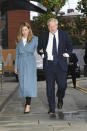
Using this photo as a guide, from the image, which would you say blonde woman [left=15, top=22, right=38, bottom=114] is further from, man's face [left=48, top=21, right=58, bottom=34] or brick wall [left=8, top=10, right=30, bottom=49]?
brick wall [left=8, top=10, right=30, bottom=49]

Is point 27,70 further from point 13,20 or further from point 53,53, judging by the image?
point 13,20

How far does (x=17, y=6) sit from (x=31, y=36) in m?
8.17

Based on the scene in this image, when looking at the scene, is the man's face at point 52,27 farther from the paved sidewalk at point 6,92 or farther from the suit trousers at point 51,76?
the paved sidewalk at point 6,92

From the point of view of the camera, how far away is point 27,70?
354 inches

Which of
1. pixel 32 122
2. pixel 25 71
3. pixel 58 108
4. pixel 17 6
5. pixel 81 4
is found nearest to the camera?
pixel 32 122

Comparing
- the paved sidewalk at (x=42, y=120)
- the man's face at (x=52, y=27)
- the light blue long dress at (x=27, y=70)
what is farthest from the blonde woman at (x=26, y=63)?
the paved sidewalk at (x=42, y=120)

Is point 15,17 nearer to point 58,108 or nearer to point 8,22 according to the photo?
point 8,22

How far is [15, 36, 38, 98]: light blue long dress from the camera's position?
899cm

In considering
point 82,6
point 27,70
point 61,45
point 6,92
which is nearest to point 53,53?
point 61,45

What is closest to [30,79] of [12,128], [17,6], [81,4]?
[12,128]

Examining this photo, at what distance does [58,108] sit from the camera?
9.77 meters

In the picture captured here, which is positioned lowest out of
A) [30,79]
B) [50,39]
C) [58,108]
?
[58,108]

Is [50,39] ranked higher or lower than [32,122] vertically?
higher

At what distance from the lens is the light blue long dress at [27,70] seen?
8.99 m
